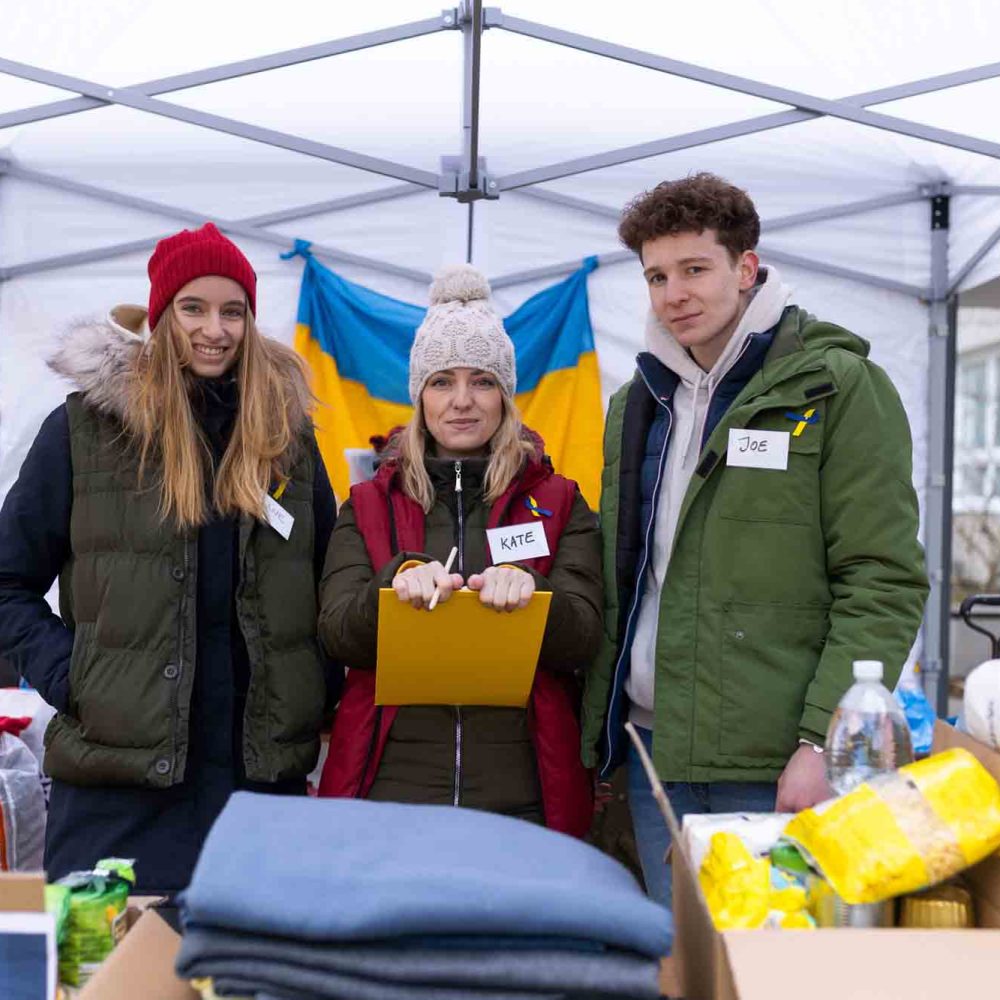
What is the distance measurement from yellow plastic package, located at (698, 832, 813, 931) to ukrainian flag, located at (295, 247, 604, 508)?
123 inches

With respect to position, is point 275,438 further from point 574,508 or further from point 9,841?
point 9,841

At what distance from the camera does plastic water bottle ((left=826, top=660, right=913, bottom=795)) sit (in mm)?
1138

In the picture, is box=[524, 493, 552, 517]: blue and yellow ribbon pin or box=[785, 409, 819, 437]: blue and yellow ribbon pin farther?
box=[524, 493, 552, 517]: blue and yellow ribbon pin

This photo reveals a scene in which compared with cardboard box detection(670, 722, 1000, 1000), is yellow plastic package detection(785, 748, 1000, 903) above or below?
above

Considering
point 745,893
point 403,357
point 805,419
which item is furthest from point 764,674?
point 403,357

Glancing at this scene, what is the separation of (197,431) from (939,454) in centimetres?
319

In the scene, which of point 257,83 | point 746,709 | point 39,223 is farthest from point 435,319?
point 39,223

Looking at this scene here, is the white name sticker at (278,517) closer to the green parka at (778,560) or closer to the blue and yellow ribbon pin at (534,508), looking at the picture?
the blue and yellow ribbon pin at (534,508)

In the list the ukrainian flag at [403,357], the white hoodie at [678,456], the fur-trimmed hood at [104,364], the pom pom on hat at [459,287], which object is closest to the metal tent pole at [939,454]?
the ukrainian flag at [403,357]

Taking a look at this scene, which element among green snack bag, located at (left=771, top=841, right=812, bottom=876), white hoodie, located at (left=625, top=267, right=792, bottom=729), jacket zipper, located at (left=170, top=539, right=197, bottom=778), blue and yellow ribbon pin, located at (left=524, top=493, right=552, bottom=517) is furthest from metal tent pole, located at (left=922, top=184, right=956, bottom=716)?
green snack bag, located at (left=771, top=841, right=812, bottom=876)

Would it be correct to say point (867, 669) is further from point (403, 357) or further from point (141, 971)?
point (403, 357)

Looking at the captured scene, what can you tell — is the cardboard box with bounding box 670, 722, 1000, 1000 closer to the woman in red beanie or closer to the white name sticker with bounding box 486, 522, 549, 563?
the white name sticker with bounding box 486, 522, 549, 563

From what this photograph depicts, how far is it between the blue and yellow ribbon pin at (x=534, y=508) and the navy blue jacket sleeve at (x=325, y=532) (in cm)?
34

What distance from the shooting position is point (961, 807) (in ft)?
2.95
